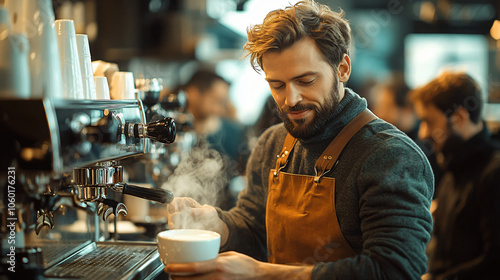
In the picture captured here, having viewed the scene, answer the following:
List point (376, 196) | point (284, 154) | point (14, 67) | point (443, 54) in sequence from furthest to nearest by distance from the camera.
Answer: point (443, 54) → point (284, 154) → point (376, 196) → point (14, 67)

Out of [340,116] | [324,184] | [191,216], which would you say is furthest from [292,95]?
[191,216]

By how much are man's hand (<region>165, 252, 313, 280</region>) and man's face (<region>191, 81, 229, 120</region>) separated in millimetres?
2856

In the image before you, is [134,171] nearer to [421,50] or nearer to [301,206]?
[301,206]

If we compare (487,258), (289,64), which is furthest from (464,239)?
(289,64)

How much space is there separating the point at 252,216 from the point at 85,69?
83 centimetres

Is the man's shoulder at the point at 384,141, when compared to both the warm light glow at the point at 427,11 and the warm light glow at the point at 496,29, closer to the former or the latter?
the warm light glow at the point at 496,29

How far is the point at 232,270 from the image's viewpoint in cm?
118

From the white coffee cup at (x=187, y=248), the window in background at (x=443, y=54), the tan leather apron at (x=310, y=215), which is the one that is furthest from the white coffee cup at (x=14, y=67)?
the window in background at (x=443, y=54)

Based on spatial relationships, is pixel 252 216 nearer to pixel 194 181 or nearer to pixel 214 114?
pixel 194 181

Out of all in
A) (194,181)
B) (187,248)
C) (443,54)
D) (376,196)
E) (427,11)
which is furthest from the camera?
(443,54)

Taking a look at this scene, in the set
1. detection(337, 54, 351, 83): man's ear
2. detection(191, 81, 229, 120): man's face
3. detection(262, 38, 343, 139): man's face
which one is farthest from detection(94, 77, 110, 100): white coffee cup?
detection(191, 81, 229, 120): man's face

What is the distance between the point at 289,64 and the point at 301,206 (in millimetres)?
443

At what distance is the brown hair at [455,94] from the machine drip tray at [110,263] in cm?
186

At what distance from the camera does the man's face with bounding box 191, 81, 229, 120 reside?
4.04m
